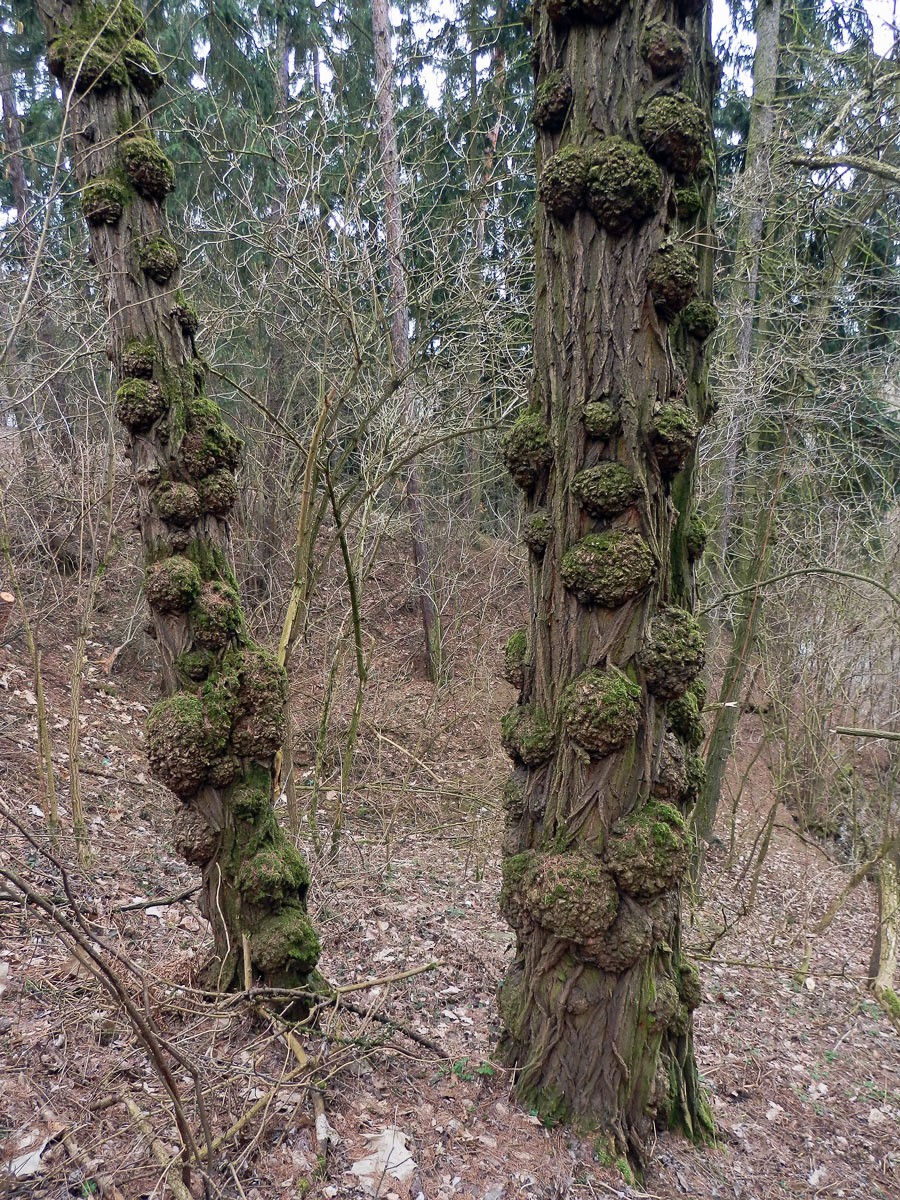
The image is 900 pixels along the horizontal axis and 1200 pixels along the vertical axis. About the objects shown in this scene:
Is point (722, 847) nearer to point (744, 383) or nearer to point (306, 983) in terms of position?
point (744, 383)

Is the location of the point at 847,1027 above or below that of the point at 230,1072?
below

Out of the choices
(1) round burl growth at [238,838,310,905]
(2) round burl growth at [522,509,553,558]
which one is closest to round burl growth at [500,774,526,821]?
(2) round burl growth at [522,509,553,558]

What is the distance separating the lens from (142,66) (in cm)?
311

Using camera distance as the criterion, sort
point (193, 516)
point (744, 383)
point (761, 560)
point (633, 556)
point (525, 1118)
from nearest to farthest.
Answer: point (633, 556), point (525, 1118), point (193, 516), point (761, 560), point (744, 383)

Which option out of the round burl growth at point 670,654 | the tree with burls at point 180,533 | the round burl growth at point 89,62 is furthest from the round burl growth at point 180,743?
the round burl growth at point 89,62

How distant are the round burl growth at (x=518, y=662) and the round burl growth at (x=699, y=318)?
4.21 ft

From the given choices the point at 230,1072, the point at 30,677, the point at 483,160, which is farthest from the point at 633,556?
the point at 30,677

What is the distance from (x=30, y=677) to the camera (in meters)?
7.31

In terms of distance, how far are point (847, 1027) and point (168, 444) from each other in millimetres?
5503

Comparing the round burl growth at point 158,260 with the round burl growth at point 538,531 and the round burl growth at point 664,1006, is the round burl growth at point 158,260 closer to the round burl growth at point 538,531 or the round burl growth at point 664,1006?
the round burl growth at point 538,531

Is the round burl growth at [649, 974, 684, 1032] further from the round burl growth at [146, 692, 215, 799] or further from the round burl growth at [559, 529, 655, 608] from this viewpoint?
the round burl growth at [146, 692, 215, 799]

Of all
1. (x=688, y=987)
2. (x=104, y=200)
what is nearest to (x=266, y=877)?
(x=688, y=987)

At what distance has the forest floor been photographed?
8.02ft

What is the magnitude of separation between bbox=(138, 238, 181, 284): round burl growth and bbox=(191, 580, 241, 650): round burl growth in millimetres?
1296
